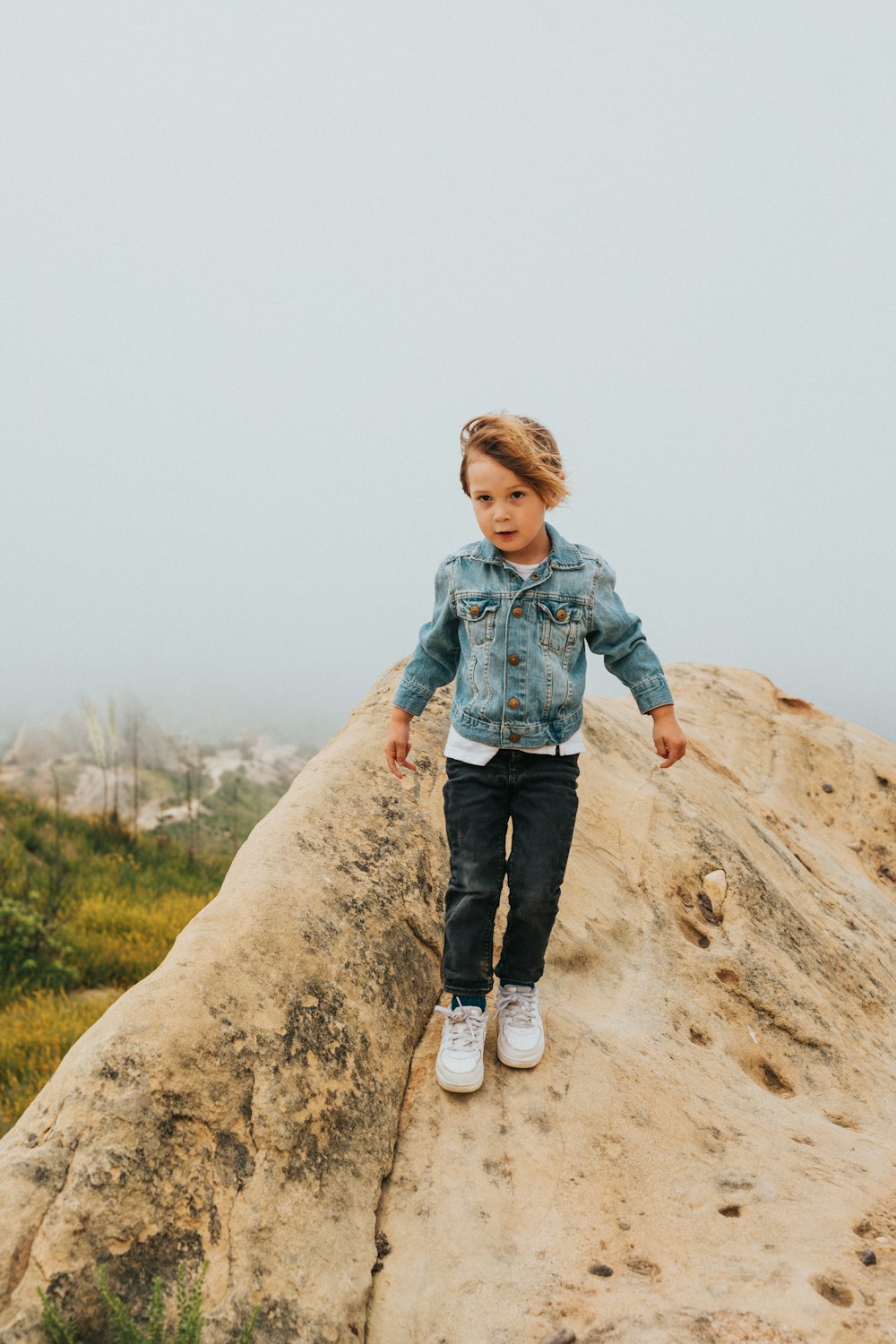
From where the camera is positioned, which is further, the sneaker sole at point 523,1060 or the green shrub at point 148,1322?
the sneaker sole at point 523,1060

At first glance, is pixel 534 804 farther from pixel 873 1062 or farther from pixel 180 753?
pixel 180 753

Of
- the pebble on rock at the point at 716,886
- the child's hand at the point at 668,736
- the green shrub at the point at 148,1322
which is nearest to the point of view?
the green shrub at the point at 148,1322

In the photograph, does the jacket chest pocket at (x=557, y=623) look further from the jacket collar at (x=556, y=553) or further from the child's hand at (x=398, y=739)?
the child's hand at (x=398, y=739)

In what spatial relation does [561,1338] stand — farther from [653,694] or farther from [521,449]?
[521,449]

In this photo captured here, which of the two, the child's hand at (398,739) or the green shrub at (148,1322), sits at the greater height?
the child's hand at (398,739)

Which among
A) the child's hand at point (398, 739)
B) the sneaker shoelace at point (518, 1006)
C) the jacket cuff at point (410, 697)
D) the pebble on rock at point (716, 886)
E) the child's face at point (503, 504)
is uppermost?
the child's face at point (503, 504)

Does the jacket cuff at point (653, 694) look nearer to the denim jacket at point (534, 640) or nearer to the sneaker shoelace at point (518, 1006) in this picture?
the denim jacket at point (534, 640)

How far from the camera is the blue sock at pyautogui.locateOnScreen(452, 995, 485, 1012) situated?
3018 mm

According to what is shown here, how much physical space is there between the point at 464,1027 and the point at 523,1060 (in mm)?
209

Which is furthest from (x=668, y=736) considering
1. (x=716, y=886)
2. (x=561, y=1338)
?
(x=561, y=1338)

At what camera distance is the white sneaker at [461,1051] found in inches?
112

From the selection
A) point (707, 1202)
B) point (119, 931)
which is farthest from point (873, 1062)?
point (119, 931)

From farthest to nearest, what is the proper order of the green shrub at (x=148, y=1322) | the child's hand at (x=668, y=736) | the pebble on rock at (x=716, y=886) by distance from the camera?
the pebble on rock at (x=716, y=886)
the child's hand at (x=668, y=736)
the green shrub at (x=148, y=1322)

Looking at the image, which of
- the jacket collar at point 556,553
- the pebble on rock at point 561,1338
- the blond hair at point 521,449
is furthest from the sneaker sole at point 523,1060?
the blond hair at point 521,449
